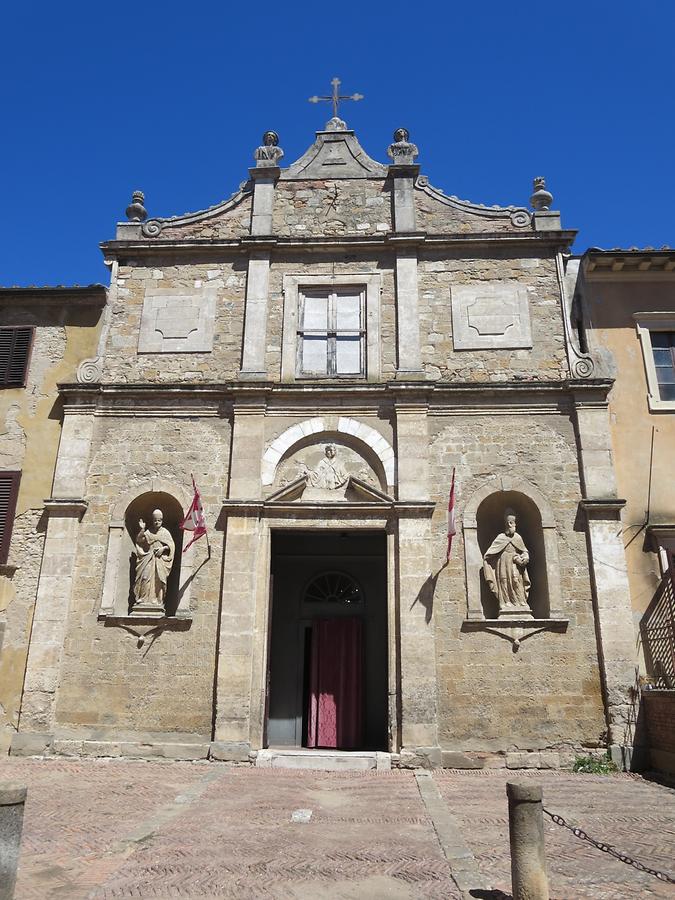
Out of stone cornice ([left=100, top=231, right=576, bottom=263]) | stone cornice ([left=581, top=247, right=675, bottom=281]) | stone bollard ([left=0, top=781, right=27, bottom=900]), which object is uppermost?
stone cornice ([left=100, top=231, right=576, bottom=263])

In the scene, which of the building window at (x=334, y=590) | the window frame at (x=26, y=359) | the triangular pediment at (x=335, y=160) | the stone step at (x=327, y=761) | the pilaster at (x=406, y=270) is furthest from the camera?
the triangular pediment at (x=335, y=160)

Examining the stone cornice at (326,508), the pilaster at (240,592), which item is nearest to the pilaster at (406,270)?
the stone cornice at (326,508)

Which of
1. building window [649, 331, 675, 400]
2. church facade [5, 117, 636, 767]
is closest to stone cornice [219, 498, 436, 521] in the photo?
church facade [5, 117, 636, 767]

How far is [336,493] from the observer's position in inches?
483

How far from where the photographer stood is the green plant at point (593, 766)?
10.4 m

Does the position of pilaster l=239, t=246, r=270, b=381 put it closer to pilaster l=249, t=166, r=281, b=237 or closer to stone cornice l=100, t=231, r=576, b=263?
stone cornice l=100, t=231, r=576, b=263

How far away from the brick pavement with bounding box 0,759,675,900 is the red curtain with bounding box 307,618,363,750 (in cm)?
315

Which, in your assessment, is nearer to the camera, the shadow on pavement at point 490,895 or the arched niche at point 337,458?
Answer: the shadow on pavement at point 490,895

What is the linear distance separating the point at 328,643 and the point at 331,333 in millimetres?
6328

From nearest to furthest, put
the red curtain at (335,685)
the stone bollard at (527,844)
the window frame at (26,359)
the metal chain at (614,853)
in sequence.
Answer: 1. the stone bollard at (527,844)
2. the metal chain at (614,853)
3. the red curtain at (335,685)
4. the window frame at (26,359)

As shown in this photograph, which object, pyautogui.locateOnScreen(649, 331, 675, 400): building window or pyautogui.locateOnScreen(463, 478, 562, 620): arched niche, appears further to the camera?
pyautogui.locateOnScreen(649, 331, 675, 400): building window

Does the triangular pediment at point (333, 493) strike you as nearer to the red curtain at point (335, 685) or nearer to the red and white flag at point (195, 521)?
the red and white flag at point (195, 521)

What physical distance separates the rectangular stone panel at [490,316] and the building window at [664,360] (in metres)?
2.46

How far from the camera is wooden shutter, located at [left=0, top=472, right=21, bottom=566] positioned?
12.2m
